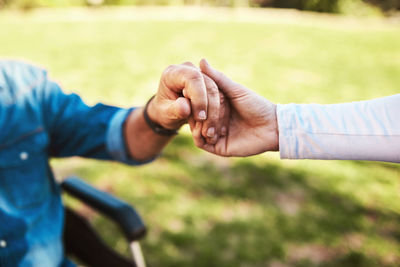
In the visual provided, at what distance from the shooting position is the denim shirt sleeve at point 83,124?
1.36 meters

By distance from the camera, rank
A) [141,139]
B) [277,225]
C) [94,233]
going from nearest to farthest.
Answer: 1. [141,139]
2. [94,233]
3. [277,225]

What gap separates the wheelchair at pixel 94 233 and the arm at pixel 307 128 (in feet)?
1.90

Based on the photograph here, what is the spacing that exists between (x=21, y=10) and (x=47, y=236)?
1349 cm

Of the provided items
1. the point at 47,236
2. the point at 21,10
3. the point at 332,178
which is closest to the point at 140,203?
the point at 47,236

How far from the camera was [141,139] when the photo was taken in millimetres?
1341

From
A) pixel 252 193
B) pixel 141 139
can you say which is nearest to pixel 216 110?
pixel 141 139

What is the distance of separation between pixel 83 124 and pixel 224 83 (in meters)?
0.72

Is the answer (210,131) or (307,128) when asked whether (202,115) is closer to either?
(210,131)

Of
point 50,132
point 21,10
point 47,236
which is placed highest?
point 50,132

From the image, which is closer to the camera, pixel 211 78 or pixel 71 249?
pixel 211 78

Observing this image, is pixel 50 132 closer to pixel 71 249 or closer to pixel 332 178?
pixel 71 249

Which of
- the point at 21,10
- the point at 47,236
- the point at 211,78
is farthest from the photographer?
the point at 21,10

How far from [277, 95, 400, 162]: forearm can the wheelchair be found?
75cm

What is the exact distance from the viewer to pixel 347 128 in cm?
102
